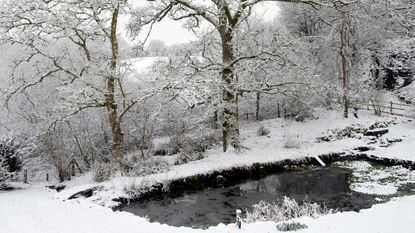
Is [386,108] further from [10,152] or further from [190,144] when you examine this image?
[10,152]

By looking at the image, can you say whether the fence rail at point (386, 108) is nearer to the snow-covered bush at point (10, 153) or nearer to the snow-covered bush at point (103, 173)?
the snow-covered bush at point (103, 173)

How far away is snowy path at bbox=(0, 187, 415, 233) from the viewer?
8.38 meters

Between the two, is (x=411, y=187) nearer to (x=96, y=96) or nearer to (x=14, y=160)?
(x=96, y=96)

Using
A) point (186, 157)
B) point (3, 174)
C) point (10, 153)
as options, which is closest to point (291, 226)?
point (186, 157)

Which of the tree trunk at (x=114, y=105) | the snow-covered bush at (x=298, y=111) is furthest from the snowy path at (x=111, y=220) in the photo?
the snow-covered bush at (x=298, y=111)

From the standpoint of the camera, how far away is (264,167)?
61.9ft

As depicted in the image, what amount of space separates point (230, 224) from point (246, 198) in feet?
15.0

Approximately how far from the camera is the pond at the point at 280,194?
42.7ft

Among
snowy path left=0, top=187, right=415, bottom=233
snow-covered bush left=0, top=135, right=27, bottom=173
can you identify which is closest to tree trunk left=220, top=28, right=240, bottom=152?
snowy path left=0, top=187, right=415, bottom=233

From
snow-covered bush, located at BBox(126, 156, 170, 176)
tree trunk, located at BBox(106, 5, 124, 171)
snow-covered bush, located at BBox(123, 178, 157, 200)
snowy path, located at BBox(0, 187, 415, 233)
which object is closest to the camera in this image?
snowy path, located at BBox(0, 187, 415, 233)

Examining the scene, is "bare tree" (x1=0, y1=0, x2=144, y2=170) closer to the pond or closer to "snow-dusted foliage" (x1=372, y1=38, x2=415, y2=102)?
the pond

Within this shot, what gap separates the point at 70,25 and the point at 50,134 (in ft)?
23.2

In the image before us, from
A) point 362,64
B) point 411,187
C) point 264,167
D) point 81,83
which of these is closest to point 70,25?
point 81,83

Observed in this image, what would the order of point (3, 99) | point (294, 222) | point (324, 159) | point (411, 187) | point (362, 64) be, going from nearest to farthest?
point (294, 222) < point (411, 187) < point (3, 99) < point (324, 159) < point (362, 64)
